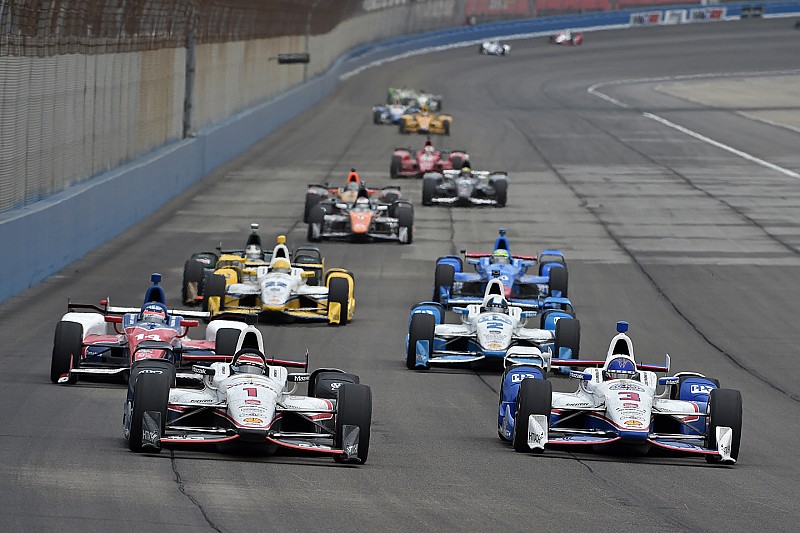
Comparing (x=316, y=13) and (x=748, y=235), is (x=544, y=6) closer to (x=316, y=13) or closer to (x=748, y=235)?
(x=316, y=13)

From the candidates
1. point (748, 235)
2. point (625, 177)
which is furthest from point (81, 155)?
point (625, 177)

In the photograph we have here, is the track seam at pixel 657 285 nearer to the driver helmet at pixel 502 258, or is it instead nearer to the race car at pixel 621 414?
the driver helmet at pixel 502 258

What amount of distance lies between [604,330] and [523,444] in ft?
30.3

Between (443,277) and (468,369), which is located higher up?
(443,277)

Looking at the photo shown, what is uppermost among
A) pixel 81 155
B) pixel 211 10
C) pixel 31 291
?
pixel 211 10

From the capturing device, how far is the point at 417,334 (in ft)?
65.3

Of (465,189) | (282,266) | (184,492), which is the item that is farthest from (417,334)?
(465,189)

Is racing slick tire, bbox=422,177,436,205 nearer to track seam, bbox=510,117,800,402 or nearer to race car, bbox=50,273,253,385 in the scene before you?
track seam, bbox=510,117,800,402

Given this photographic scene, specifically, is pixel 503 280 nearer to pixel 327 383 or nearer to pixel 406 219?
pixel 406 219

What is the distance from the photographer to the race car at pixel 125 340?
57.0ft

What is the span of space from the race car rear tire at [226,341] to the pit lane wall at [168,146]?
7055 millimetres

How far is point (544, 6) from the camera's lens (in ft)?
371

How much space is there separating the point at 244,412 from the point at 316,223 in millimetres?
19478

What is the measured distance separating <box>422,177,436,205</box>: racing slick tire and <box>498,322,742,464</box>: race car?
81.9 ft
